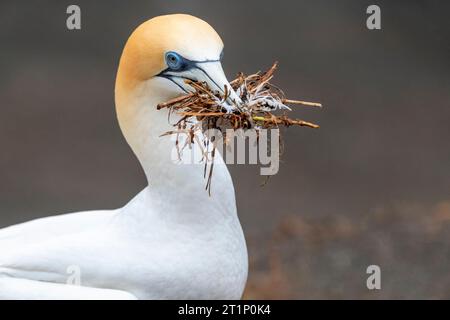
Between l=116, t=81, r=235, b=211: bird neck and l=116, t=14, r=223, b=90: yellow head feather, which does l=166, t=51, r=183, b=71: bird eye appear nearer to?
l=116, t=14, r=223, b=90: yellow head feather

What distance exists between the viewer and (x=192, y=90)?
5926mm

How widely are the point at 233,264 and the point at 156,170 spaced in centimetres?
51

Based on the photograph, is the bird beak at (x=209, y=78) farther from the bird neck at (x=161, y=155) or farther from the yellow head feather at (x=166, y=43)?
the bird neck at (x=161, y=155)

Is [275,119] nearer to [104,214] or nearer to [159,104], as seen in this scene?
[159,104]

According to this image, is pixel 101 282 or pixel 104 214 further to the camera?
pixel 104 214

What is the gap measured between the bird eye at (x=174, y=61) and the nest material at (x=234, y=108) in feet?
0.23

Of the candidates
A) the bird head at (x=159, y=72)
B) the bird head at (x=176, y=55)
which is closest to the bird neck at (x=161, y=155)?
the bird head at (x=159, y=72)

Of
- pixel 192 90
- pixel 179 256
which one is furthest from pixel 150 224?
pixel 192 90

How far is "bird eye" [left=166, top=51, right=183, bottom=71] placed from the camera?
19.3ft

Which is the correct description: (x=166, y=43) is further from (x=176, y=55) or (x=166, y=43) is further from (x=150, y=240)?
(x=150, y=240)

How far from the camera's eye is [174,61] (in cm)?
591

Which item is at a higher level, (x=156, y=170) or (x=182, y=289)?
(x=156, y=170)

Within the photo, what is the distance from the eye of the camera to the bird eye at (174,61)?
5.89 meters

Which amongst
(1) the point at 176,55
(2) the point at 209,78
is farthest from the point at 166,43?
(2) the point at 209,78
